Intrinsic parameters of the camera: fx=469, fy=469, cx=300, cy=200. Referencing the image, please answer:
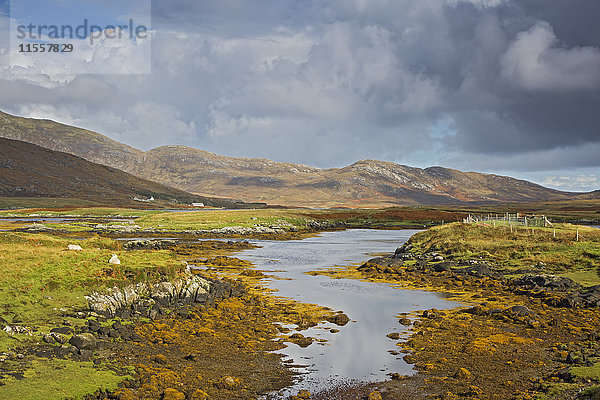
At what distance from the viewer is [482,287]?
3828 centimetres

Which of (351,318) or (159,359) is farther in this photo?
(351,318)

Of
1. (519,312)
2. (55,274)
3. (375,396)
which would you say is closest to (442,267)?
(519,312)

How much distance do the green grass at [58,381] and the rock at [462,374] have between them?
505 inches

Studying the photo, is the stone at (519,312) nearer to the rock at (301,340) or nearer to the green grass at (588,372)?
the green grass at (588,372)

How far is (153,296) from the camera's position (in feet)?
92.4

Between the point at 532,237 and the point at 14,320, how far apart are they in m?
49.0

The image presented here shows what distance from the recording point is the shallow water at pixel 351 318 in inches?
780

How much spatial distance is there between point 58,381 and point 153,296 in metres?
12.0

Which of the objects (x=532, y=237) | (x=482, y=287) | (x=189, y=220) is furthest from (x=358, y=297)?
(x=189, y=220)

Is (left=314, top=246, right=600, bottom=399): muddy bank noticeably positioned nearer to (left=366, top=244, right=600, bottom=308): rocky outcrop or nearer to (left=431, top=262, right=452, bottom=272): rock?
(left=366, top=244, right=600, bottom=308): rocky outcrop

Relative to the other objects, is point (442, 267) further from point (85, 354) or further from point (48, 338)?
point (48, 338)

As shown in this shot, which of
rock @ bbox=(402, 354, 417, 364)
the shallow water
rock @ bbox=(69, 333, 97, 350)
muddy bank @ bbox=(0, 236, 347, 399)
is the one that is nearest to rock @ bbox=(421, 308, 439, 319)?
the shallow water

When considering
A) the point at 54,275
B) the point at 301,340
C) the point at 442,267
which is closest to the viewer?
the point at 301,340

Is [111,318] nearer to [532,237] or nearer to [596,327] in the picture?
[596,327]
